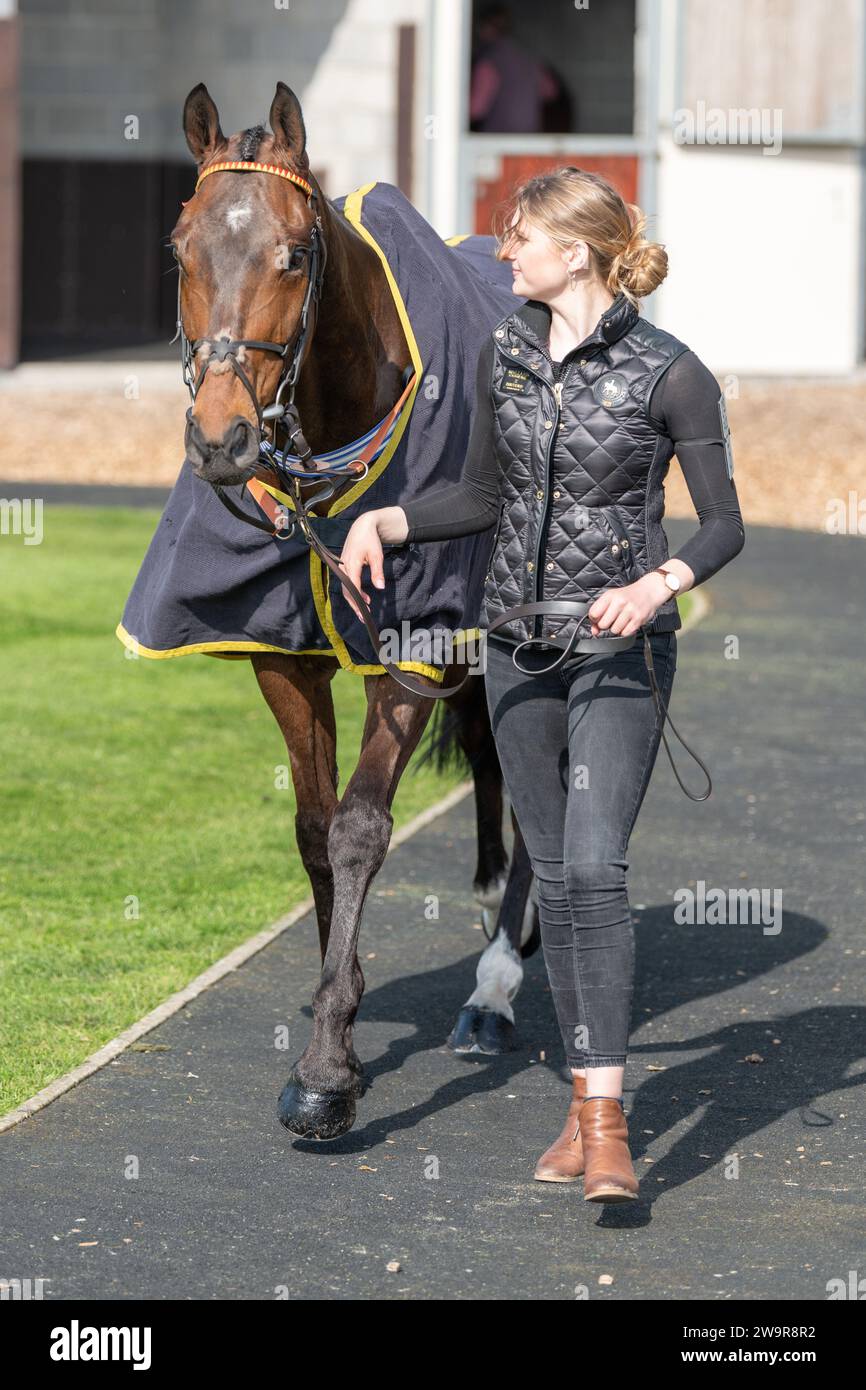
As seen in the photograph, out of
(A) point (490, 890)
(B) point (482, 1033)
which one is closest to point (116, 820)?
(A) point (490, 890)

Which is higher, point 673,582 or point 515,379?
point 515,379

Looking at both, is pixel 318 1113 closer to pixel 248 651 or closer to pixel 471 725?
pixel 248 651

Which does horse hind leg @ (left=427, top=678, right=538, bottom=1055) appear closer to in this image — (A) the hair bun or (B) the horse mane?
(A) the hair bun

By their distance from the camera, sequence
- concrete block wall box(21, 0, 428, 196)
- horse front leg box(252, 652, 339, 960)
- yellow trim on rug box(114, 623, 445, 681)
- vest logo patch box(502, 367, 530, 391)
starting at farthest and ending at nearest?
concrete block wall box(21, 0, 428, 196) < horse front leg box(252, 652, 339, 960) < yellow trim on rug box(114, 623, 445, 681) < vest logo patch box(502, 367, 530, 391)

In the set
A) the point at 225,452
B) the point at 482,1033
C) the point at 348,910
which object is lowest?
the point at 482,1033

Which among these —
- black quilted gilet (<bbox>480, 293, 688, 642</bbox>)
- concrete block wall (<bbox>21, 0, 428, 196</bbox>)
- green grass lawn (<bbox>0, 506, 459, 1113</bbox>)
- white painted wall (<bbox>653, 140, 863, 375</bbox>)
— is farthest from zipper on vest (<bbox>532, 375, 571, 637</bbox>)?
concrete block wall (<bbox>21, 0, 428, 196</bbox>)

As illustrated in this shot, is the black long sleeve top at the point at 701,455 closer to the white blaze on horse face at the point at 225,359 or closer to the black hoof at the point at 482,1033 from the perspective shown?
the white blaze on horse face at the point at 225,359

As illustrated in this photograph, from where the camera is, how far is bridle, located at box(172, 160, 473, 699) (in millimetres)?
4207

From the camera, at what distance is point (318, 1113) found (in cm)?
469

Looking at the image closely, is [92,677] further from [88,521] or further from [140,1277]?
[140,1277]

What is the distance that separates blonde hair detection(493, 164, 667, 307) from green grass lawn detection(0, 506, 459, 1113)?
2352mm

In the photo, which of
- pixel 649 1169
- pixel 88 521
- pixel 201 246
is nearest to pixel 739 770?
pixel 649 1169

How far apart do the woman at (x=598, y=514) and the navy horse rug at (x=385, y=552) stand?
547 millimetres

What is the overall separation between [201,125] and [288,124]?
A: 19 cm
